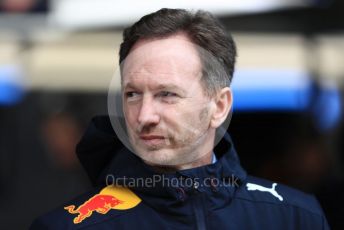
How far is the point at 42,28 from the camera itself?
166 inches

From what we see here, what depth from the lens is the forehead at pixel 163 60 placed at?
1924 millimetres

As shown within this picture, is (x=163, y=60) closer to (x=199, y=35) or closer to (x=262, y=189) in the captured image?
(x=199, y=35)

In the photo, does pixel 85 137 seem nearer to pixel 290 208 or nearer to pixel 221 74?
pixel 221 74

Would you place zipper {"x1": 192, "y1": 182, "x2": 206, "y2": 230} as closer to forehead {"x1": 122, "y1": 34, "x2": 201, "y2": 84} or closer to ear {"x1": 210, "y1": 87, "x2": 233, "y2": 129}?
ear {"x1": 210, "y1": 87, "x2": 233, "y2": 129}

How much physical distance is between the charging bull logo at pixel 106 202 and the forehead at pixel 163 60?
1.04 ft

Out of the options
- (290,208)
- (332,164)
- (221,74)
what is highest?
(221,74)

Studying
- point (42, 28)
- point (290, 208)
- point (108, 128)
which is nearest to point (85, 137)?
point (108, 128)

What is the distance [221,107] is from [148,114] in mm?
264

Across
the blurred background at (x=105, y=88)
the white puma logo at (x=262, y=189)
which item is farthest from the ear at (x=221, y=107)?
the blurred background at (x=105, y=88)

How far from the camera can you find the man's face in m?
1.90

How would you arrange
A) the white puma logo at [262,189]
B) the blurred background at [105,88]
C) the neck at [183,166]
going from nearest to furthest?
the neck at [183,166], the white puma logo at [262,189], the blurred background at [105,88]

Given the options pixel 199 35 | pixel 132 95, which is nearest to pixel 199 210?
pixel 132 95

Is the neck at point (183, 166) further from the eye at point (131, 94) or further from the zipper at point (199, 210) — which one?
the eye at point (131, 94)

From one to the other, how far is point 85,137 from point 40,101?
8.39 ft
